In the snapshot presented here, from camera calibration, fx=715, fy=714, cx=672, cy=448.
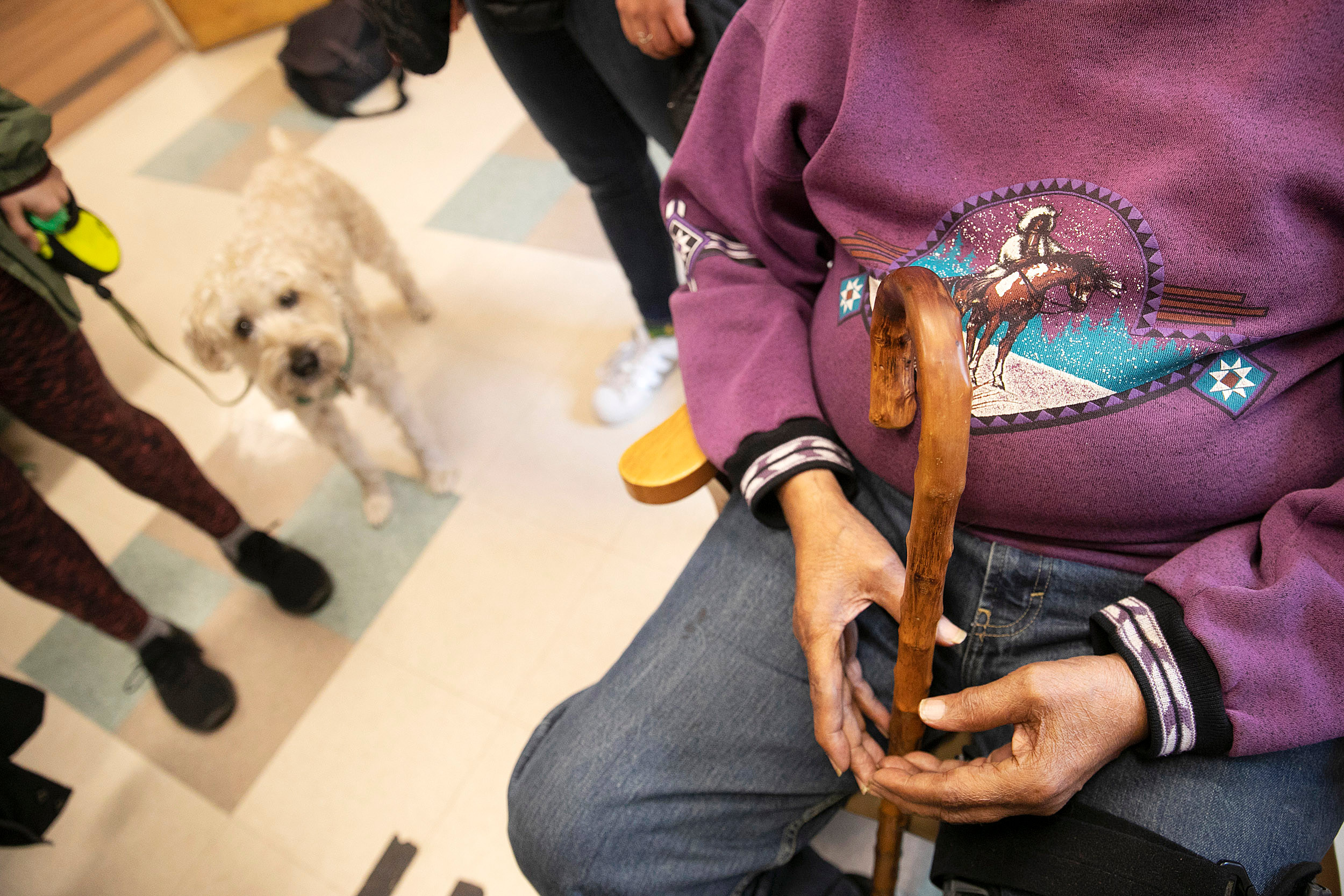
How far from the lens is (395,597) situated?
1.57 m

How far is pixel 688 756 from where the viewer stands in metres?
0.72

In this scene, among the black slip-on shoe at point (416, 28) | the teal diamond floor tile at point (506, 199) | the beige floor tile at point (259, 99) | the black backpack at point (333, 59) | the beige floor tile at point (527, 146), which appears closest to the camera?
the black slip-on shoe at point (416, 28)

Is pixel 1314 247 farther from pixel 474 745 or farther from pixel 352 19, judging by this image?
pixel 352 19

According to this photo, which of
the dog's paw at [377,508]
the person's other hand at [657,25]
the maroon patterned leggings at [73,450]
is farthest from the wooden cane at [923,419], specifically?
the dog's paw at [377,508]

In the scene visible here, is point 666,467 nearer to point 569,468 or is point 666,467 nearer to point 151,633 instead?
point 569,468

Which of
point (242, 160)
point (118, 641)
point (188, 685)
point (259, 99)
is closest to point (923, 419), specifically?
point (188, 685)

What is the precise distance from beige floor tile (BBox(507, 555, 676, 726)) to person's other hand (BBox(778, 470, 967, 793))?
68cm

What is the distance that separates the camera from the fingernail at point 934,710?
604 millimetres

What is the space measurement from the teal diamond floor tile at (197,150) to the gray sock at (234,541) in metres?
1.96

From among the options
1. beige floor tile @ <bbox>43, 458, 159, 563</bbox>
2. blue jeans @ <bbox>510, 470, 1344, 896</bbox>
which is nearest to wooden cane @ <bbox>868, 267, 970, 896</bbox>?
blue jeans @ <bbox>510, 470, 1344, 896</bbox>

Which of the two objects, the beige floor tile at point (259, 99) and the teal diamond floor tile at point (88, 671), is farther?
the beige floor tile at point (259, 99)

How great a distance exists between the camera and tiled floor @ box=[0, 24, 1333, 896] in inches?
51.1

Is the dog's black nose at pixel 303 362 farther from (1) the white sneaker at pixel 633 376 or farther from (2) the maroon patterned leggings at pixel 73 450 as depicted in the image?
(1) the white sneaker at pixel 633 376

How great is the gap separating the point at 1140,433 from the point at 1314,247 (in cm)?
18
